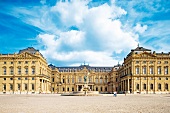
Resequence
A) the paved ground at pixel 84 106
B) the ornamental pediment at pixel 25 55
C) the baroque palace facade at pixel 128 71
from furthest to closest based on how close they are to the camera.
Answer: the ornamental pediment at pixel 25 55
the baroque palace facade at pixel 128 71
the paved ground at pixel 84 106

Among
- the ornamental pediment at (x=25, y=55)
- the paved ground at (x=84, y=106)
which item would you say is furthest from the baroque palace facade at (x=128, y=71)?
→ the paved ground at (x=84, y=106)

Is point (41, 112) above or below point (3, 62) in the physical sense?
below

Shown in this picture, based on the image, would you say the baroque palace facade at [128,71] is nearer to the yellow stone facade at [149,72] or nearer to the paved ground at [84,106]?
the yellow stone facade at [149,72]

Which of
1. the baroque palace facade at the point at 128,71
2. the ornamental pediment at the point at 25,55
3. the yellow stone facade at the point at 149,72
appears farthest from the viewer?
the ornamental pediment at the point at 25,55

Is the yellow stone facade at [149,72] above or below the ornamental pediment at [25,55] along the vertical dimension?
below

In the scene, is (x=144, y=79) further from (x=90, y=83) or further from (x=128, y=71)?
(x=90, y=83)

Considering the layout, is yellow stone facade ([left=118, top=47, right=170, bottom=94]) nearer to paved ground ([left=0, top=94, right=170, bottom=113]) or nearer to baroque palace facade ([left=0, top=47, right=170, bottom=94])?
baroque palace facade ([left=0, top=47, right=170, bottom=94])

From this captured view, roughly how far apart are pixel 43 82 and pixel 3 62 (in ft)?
50.7

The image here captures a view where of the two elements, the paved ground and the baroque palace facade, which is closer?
the paved ground

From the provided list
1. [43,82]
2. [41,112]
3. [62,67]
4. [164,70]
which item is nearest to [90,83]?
[62,67]

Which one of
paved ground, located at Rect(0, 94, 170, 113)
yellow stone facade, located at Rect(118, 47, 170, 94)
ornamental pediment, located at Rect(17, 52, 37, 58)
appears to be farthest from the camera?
ornamental pediment, located at Rect(17, 52, 37, 58)

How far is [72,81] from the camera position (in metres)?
128

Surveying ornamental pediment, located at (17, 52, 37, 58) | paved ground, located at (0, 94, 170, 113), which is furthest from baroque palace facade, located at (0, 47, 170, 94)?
paved ground, located at (0, 94, 170, 113)

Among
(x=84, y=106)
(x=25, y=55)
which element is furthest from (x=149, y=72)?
(x=84, y=106)
